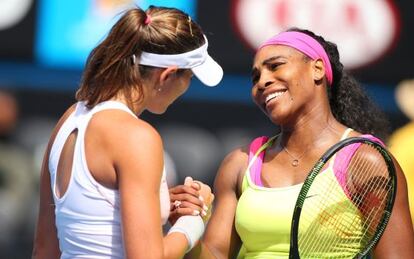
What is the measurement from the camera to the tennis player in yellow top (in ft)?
11.5

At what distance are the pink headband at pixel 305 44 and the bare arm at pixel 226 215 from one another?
1.36ft

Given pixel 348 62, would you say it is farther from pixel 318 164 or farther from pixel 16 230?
pixel 318 164

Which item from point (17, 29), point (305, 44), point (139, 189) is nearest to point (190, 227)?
point (139, 189)

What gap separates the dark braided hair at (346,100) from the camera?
3811mm

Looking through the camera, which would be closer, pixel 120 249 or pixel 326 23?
pixel 120 249

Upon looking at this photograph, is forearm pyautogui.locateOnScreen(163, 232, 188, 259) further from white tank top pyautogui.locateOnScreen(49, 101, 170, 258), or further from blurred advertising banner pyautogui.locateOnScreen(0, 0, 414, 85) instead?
blurred advertising banner pyautogui.locateOnScreen(0, 0, 414, 85)

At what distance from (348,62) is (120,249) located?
3935 mm

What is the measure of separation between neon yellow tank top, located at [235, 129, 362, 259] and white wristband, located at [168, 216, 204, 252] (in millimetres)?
299

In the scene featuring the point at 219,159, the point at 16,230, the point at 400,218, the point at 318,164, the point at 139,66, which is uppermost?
the point at 139,66

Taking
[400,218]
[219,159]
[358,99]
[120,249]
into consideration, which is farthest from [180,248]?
[219,159]

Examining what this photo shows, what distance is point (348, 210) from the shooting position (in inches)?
136

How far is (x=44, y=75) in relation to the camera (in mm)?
6727

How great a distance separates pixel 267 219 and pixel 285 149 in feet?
1.09

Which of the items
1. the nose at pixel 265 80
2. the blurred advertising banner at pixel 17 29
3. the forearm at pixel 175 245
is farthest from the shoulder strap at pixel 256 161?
the blurred advertising banner at pixel 17 29
